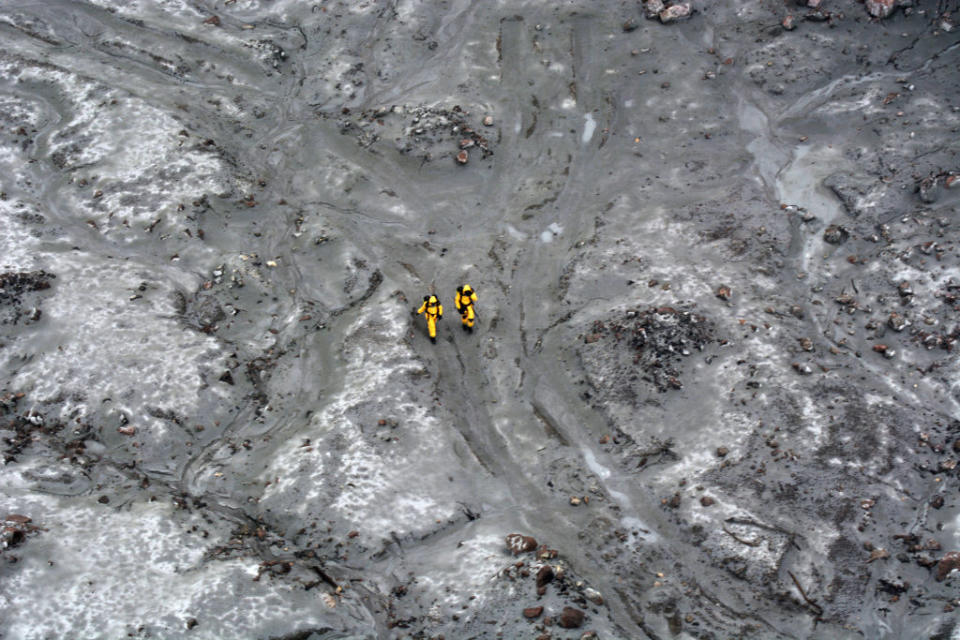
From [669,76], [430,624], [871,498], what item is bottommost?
[430,624]

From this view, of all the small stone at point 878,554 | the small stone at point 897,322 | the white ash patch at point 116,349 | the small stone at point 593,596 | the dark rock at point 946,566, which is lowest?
the small stone at point 593,596

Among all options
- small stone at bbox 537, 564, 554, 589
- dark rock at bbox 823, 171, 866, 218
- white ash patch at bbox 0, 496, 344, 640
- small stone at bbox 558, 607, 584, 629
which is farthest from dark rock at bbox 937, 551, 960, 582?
white ash patch at bbox 0, 496, 344, 640

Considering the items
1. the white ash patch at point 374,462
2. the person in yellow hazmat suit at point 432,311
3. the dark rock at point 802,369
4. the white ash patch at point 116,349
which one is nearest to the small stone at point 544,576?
the white ash patch at point 374,462

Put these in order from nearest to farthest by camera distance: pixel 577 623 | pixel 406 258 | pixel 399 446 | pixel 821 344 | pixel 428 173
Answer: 1. pixel 577 623
2. pixel 399 446
3. pixel 821 344
4. pixel 406 258
5. pixel 428 173

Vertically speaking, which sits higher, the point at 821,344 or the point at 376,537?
the point at 821,344

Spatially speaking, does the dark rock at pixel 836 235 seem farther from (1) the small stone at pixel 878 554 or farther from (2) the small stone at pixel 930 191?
(1) the small stone at pixel 878 554

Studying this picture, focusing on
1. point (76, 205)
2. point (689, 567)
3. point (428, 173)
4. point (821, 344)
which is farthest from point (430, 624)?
point (76, 205)

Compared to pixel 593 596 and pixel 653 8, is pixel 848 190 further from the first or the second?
pixel 593 596

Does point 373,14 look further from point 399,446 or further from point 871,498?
point 871,498
